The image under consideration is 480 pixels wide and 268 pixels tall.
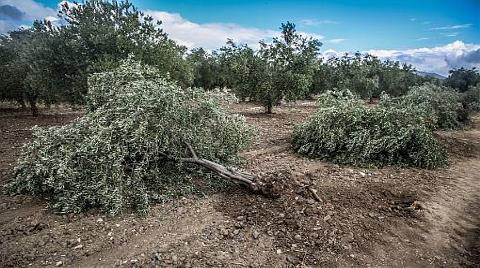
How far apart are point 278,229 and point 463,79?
3338 centimetres

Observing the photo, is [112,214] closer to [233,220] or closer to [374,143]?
[233,220]

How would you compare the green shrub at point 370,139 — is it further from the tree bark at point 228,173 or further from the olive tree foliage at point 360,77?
the olive tree foliage at point 360,77

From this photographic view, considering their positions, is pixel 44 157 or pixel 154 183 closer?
pixel 44 157

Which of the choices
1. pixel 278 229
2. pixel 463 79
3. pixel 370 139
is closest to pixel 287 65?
pixel 370 139

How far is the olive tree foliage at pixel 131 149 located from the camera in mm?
5551

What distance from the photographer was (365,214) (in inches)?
217

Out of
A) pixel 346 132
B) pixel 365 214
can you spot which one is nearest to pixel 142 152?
pixel 365 214

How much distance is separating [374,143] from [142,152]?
5369 millimetres

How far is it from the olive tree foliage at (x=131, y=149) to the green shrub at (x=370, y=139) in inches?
94.1

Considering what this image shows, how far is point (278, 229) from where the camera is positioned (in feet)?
16.3

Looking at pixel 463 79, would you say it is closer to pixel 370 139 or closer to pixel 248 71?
pixel 248 71

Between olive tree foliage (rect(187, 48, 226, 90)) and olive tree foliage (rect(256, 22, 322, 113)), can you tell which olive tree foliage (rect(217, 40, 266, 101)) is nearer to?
olive tree foliage (rect(256, 22, 322, 113))

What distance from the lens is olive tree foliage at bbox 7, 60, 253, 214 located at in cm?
555

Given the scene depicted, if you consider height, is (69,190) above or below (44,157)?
below
